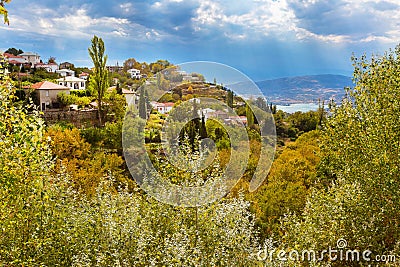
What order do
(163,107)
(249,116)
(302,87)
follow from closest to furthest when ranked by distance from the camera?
(163,107) < (249,116) < (302,87)

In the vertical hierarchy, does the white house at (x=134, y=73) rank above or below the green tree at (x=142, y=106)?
above

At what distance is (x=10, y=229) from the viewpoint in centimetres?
679

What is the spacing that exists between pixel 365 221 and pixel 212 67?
5.55 meters

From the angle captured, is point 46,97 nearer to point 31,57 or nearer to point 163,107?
point 163,107

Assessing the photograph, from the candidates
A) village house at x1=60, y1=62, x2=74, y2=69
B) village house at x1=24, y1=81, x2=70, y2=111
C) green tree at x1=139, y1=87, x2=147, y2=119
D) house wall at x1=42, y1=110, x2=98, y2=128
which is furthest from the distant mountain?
village house at x1=60, y1=62, x2=74, y2=69

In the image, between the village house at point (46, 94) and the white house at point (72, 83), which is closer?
the village house at point (46, 94)

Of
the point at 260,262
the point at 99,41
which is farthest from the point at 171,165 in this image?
the point at 99,41

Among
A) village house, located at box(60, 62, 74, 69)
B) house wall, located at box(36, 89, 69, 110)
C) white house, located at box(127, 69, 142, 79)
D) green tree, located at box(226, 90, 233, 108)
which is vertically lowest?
green tree, located at box(226, 90, 233, 108)

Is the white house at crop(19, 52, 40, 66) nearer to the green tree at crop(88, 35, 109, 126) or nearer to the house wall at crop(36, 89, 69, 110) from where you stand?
the house wall at crop(36, 89, 69, 110)

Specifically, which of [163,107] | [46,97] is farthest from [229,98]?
[46,97]

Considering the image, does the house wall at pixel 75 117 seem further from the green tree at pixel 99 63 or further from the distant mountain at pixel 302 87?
the distant mountain at pixel 302 87

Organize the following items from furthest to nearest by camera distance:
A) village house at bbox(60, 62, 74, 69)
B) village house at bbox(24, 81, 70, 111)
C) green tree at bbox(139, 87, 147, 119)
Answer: village house at bbox(60, 62, 74, 69) → village house at bbox(24, 81, 70, 111) → green tree at bbox(139, 87, 147, 119)

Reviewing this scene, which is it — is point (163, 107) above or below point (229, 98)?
below

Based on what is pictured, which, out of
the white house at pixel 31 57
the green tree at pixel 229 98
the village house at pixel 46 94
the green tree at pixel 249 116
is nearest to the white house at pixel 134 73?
the white house at pixel 31 57
